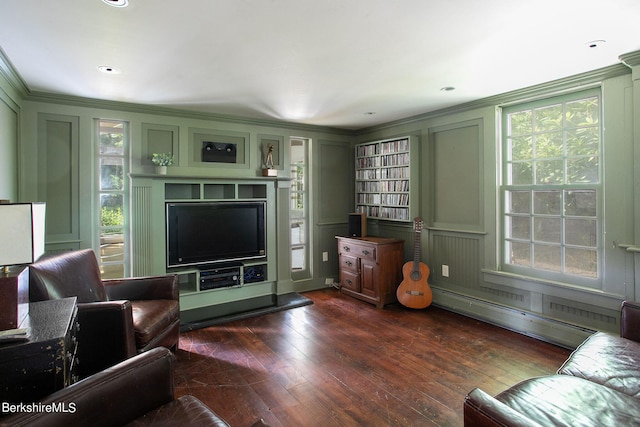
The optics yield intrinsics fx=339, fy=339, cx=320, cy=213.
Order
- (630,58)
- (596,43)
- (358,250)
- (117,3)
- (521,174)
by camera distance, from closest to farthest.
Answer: (117,3) → (596,43) → (630,58) → (521,174) → (358,250)

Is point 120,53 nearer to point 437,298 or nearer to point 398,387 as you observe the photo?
point 398,387

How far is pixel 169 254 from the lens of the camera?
380 cm

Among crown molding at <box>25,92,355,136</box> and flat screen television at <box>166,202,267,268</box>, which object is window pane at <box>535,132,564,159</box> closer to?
crown molding at <box>25,92,355,136</box>

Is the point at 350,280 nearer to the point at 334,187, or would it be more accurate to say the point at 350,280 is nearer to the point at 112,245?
the point at 334,187

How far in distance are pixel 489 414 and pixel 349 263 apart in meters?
3.37

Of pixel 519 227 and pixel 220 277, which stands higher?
pixel 519 227

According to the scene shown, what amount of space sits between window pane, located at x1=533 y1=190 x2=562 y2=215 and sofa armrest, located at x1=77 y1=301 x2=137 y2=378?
357 cm

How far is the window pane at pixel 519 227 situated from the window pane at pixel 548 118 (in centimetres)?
88

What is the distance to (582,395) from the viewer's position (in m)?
1.50

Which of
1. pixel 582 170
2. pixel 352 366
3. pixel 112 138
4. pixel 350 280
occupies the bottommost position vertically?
pixel 352 366

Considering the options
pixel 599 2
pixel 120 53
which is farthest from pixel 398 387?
pixel 120 53

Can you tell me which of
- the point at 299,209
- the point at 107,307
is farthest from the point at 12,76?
the point at 299,209

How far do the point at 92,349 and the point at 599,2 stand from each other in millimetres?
3494

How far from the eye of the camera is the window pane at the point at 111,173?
11.9ft
